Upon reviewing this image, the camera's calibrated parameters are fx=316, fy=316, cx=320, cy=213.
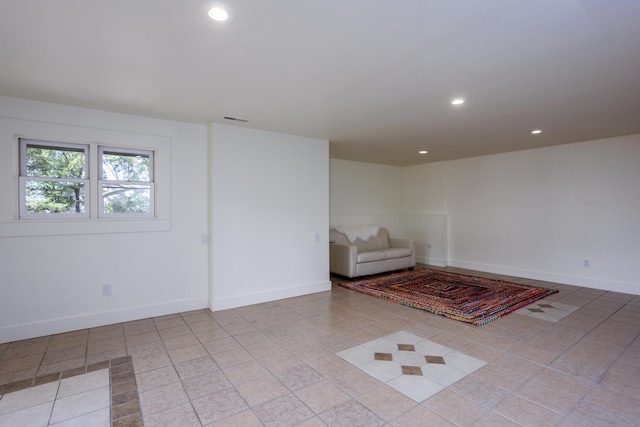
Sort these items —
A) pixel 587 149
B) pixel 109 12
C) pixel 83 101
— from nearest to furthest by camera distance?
1. pixel 109 12
2. pixel 83 101
3. pixel 587 149

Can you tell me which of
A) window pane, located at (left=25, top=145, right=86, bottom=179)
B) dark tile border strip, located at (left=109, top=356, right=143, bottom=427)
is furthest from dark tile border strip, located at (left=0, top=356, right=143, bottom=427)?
window pane, located at (left=25, top=145, right=86, bottom=179)

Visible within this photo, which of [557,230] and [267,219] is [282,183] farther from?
[557,230]

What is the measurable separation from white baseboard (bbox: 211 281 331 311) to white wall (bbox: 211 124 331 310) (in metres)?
0.01

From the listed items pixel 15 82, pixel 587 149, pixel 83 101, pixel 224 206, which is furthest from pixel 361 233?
pixel 15 82

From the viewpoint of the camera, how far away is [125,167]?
3.62m

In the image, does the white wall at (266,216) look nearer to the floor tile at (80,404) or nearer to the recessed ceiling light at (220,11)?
the floor tile at (80,404)

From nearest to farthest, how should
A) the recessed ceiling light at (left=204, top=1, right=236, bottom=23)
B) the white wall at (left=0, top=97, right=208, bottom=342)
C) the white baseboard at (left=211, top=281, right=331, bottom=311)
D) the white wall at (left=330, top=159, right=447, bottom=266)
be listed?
1. the recessed ceiling light at (left=204, top=1, right=236, bottom=23)
2. the white wall at (left=0, top=97, right=208, bottom=342)
3. the white baseboard at (left=211, top=281, right=331, bottom=311)
4. the white wall at (left=330, top=159, right=447, bottom=266)

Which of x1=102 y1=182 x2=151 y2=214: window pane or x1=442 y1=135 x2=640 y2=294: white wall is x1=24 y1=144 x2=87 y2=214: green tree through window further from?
x1=442 y1=135 x2=640 y2=294: white wall

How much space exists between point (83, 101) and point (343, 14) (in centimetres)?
281

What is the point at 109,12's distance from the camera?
1696mm

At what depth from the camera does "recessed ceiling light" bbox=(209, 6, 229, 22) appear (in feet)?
5.49

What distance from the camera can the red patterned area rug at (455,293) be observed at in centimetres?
377

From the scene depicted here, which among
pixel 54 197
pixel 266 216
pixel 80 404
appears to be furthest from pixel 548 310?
pixel 54 197

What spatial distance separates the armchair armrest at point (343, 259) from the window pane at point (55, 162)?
381 cm
